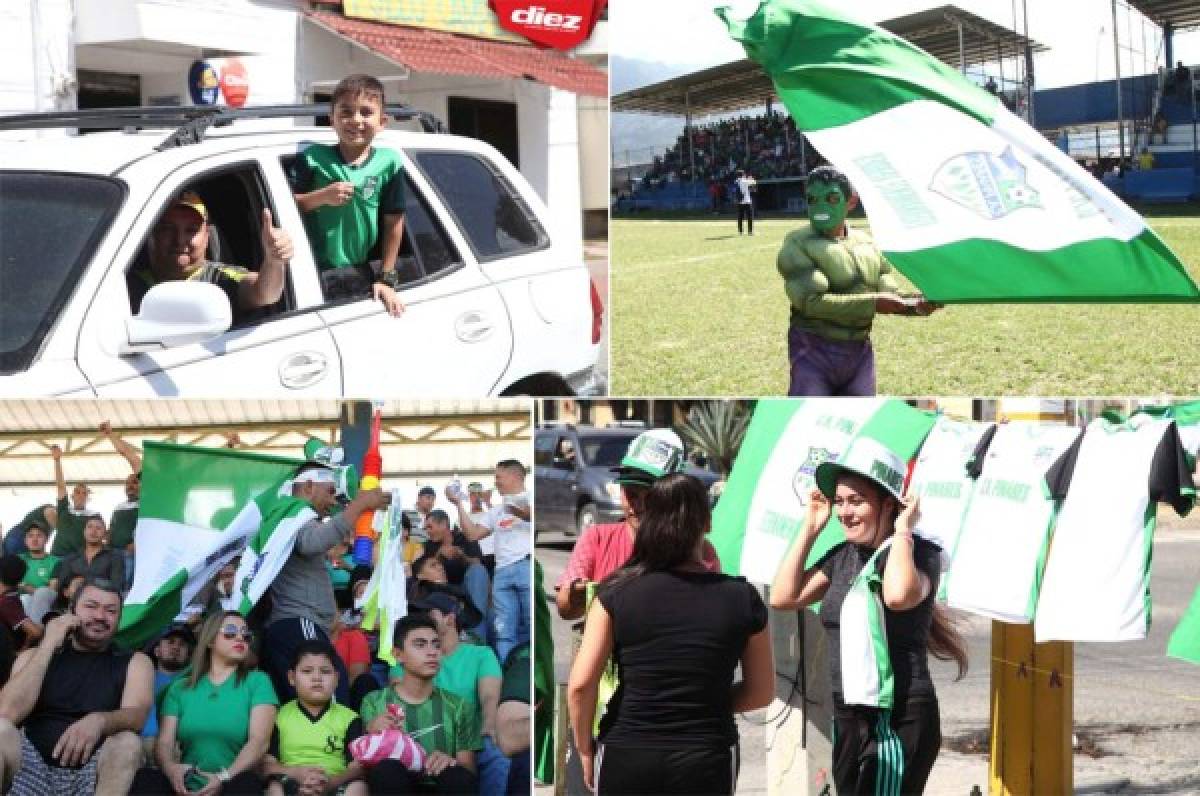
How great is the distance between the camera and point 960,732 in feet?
15.7

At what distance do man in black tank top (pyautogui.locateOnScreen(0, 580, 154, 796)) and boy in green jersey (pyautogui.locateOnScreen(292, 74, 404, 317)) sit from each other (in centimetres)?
111

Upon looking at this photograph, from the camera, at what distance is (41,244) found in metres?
3.90

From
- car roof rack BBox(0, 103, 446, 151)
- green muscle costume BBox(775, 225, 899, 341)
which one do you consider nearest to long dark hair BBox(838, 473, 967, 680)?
green muscle costume BBox(775, 225, 899, 341)

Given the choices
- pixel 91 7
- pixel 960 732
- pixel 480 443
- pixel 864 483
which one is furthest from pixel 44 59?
pixel 960 732

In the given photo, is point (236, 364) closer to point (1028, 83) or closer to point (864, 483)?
point (864, 483)

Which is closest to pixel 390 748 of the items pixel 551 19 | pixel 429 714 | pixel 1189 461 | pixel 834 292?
pixel 429 714

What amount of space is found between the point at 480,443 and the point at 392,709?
0.77 meters

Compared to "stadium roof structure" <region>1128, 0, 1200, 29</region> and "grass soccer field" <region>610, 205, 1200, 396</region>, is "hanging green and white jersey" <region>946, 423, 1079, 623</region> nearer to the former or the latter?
"grass soccer field" <region>610, 205, 1200, 396</region>

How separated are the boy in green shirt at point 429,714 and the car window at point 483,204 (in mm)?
1073

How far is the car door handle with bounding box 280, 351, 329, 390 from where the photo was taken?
4.19 m

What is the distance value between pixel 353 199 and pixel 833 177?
1289 millimetres

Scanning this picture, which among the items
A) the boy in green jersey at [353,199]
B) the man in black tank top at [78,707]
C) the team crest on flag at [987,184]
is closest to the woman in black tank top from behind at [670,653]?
the boy in green jersey at [353,199]

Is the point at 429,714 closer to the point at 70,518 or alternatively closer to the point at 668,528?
the point at 70,518

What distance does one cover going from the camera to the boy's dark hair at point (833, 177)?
14.9ft
